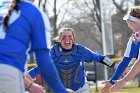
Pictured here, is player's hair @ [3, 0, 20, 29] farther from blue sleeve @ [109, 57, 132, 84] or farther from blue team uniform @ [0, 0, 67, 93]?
blue sleeve @ [109, 57, 132, 84]

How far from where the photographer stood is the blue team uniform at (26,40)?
145 inches

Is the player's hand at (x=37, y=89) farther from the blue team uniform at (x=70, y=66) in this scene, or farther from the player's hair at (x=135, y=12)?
the blue team uniform at (x=70, y=66)

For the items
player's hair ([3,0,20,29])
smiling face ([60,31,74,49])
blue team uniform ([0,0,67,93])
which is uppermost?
player's hair ([3,0,20,29])

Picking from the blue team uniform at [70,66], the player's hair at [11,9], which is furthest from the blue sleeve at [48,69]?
the blue team uniform at [70,66]

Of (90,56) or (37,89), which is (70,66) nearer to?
(90,56)

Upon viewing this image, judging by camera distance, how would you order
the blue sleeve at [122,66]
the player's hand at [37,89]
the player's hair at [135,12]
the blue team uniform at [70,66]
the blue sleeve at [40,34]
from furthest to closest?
the blue team uniform at [70,66], the blue sleeve at [122,66], the player's hair at [135,12], the player's hand at [37,89], the blue sleeve at [40,34]

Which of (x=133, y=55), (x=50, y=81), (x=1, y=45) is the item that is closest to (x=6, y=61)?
(x=1, y=45)

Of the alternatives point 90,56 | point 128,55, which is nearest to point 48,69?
point 128,55

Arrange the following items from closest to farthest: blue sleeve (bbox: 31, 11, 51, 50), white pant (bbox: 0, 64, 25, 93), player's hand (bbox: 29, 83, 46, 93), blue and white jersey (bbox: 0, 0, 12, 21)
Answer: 1. white pant (bbox: 0, 64, 25, 93)
2. blue sleeve (bbox: 31, 11, 51, 50)
3. blue and white jersey (bbox: 0, 0, 12, 21)
4. player's hand (bbox: 29, 83, 46, 93)

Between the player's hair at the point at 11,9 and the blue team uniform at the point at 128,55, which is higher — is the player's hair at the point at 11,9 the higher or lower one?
the higher one

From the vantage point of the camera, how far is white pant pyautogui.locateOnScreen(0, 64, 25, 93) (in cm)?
364

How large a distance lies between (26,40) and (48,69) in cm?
27

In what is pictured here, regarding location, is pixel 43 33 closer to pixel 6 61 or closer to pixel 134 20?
pixel 6 61

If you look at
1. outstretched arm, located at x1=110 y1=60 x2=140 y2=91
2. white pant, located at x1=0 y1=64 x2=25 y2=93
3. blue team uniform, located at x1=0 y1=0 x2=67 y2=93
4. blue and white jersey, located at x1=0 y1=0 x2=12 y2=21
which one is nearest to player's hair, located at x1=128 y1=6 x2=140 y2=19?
outstretched arm, located at x1=110 y1=60 x2=140 y2=91
